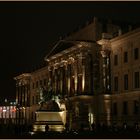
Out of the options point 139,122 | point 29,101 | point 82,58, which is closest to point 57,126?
point 139,122

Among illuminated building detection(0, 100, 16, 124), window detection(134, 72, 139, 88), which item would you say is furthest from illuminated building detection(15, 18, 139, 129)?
illuminated building detection(0, 100, 16, 124)

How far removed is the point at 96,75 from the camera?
7400 cm

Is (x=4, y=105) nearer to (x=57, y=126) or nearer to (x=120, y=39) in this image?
(x=120, y=39)

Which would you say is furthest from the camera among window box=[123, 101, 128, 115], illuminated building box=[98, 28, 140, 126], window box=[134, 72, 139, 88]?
window box=[123, 101, 128, 115]

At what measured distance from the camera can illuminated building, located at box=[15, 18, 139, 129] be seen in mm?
65688

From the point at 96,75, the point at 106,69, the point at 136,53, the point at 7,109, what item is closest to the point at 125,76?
the point at 136,53

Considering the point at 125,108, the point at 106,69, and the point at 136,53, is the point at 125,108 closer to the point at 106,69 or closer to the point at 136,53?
the point at 106,69

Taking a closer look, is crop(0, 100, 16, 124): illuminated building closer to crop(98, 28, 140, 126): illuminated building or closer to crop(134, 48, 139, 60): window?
crop(98, 28, 140, 126): illuminated building

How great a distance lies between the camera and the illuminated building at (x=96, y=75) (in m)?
65.7

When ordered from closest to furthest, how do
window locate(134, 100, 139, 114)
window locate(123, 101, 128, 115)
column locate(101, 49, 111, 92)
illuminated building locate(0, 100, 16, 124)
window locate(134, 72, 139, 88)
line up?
window locate(134, 100, 139, 114)
window locate(134, 72, 139, 88)
window locate(123, 101, 128, 115)
column locate(101, 49, 111, 92)
illuminated building locate(0, 100, 16, 124)

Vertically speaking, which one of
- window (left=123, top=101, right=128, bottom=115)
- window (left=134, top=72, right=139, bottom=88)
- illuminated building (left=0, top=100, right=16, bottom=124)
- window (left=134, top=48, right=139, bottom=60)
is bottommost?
illuminated building (left=0, top=100, right=16, bottom=124)

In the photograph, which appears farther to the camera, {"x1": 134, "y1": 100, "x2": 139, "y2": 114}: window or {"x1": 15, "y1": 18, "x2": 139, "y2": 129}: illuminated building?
{"x1": 15, "y1": 18, "x2": 139, "y2": 129}: illuminated building

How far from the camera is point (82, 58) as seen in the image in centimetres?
7444

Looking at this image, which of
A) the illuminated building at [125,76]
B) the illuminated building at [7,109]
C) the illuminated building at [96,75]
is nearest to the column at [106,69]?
the illuminated building at [96,75]
